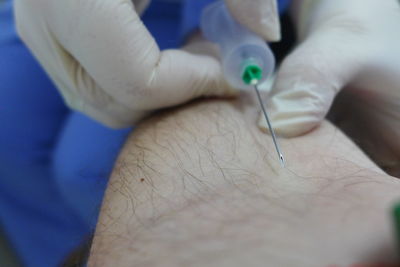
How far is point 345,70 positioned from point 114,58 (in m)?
0.49

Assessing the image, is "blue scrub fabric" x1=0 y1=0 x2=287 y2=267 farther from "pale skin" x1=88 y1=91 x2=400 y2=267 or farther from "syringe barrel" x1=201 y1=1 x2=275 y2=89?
"pale skin" x1=88 y1=91 x2=400 y2=267

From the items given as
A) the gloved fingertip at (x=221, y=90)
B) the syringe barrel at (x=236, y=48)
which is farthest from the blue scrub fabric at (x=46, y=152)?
the gloved fingertip at (x=221, y=90)

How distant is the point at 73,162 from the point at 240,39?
0.61m

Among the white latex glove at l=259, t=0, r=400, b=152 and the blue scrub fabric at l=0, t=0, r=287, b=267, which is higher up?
the white latex glove at l=259, t=0, r=400, b=152

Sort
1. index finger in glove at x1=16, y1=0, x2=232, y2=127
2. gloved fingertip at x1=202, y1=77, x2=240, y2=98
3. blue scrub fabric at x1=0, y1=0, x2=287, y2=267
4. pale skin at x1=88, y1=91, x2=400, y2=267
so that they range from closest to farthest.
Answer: pale skin at x1=88, y1=91, x2=400, y2=267, index finger in glove at x1=16, y1=0, x2=232, y2=127, gloved fingertip at x1=202, y1=77, x2=240, y2=98, blue scrub fabric at x1=0, y1=0, x2=287, y2=267

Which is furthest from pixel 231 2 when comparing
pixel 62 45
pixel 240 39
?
pixel 62 45

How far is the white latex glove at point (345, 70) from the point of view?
2.95 ft

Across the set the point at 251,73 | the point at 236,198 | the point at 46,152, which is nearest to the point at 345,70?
the point at 251,73

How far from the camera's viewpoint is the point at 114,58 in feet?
2.87

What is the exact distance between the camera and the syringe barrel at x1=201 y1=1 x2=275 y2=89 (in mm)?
934

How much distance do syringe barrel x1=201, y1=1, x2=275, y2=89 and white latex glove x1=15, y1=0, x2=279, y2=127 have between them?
35 millimetres

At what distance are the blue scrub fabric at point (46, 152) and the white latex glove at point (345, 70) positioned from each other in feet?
1.38

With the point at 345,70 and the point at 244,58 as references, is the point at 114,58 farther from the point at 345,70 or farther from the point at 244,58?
the point at 345,70

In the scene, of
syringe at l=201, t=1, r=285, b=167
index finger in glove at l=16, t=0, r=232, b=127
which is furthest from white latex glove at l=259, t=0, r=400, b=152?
index finger in glove at l=16, t=0, r=232, b=127
